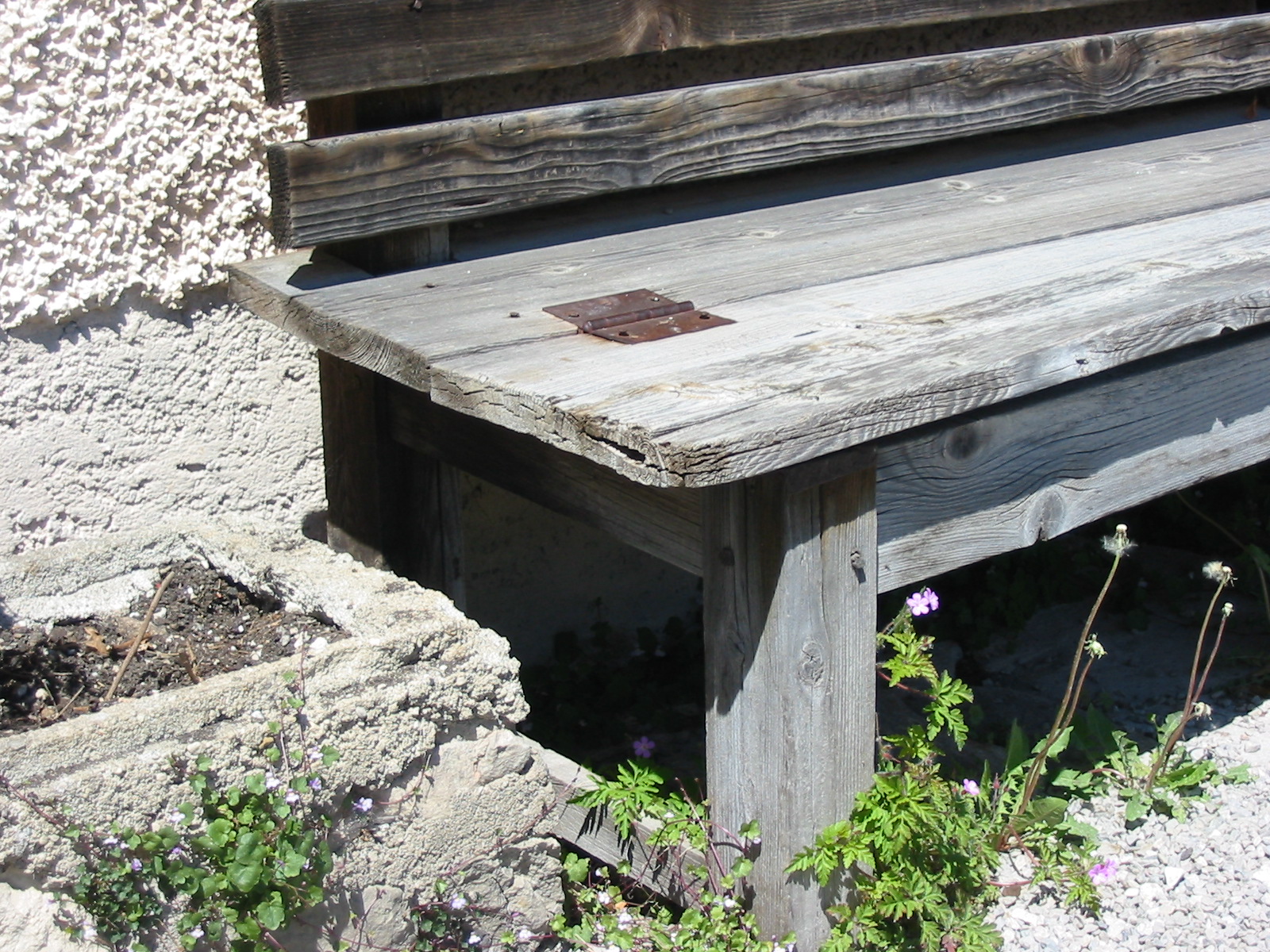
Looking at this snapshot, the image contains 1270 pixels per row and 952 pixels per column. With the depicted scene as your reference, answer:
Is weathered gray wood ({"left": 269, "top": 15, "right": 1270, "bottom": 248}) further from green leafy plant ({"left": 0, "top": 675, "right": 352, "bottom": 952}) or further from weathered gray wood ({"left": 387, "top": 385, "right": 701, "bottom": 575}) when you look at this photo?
green leafy plant ({"left": 0, "top": 675, "right": 352, "bottom": 952})

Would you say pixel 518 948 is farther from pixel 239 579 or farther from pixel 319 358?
pixel 319 358

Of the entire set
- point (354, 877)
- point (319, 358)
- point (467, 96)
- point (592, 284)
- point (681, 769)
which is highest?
point (467, 96)

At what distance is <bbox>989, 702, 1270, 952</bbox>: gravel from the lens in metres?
2.42

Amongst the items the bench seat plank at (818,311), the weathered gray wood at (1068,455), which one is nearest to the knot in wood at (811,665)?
the weathered gray wood at (1068,455)

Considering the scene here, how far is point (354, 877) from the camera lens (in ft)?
6.59

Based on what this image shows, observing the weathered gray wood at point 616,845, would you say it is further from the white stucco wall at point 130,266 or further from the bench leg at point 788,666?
the white stucco wall at point 130,266

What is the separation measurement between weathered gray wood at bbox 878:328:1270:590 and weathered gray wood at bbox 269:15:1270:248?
0.94 meters

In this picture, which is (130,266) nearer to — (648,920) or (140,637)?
(140,637)

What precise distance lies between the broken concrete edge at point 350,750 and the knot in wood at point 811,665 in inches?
17.2

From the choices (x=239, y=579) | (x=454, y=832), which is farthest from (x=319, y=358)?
(x=454, y=832)

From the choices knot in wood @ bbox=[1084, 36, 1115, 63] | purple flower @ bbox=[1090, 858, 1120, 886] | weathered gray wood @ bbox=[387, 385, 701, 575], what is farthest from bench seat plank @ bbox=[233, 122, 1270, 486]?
purple flower @ bbox=[1090, 858, 1120, 886]

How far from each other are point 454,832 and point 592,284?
93 cm

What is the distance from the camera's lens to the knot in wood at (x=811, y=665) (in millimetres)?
1979

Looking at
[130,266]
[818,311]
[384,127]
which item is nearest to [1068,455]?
[818,311]
